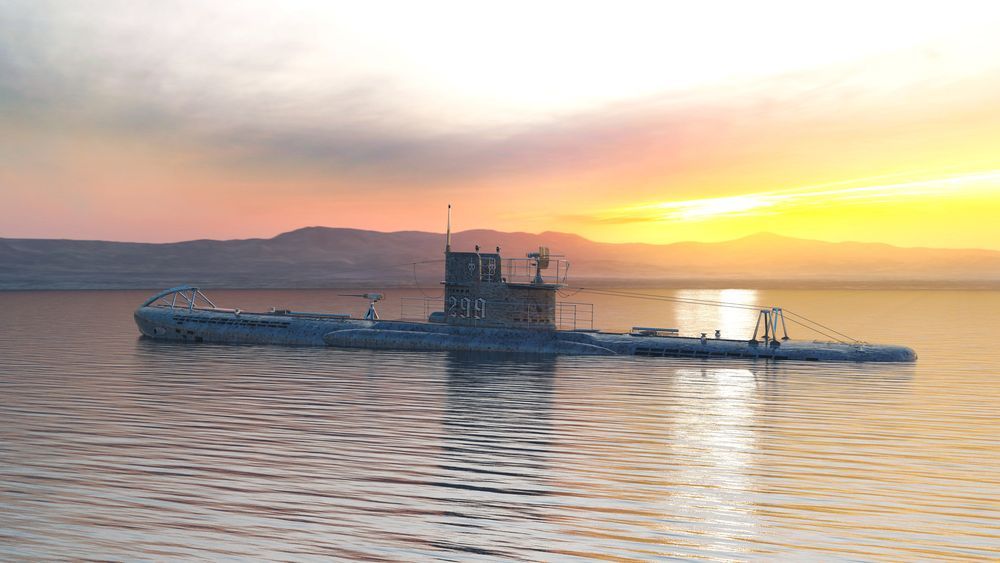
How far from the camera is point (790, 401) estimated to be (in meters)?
36.1

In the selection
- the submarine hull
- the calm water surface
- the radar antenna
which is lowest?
the calm water surface

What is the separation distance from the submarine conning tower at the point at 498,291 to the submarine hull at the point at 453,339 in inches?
35.1

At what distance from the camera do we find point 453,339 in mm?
58062

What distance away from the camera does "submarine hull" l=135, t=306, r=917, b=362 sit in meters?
54.6

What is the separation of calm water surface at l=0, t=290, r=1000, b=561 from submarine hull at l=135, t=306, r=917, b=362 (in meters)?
10.7

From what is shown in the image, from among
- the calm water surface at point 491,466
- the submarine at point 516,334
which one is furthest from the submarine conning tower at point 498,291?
the calm water surface at point 491,466

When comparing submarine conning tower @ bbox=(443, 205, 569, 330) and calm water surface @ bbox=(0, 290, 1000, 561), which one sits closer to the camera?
calm water surface @ bbox=(0, 290, 1000, 561)

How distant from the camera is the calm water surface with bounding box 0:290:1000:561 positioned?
15.5m

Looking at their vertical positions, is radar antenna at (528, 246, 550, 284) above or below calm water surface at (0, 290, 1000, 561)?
above

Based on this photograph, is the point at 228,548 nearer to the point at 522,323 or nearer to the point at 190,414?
the point at 190,414

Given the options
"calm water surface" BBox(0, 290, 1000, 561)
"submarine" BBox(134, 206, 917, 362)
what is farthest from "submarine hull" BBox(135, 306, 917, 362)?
"calm water surface" BBox(0, 290, 1000, 561)

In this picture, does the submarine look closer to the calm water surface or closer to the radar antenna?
the radar antenna

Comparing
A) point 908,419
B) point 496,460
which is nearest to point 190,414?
point 496,460

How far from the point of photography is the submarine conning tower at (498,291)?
57406mm
